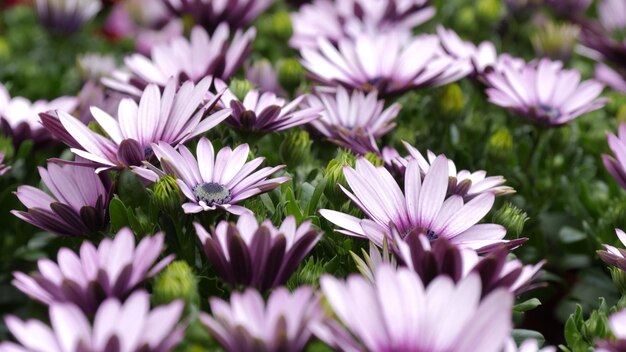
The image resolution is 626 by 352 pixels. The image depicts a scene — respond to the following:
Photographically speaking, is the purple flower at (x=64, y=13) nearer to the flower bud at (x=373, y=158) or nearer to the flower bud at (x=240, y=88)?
the flower bud at (x=240, y=88)

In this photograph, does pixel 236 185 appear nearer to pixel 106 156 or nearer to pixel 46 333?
pixel 106 156

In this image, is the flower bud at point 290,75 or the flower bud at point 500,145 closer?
the flower bud at point 500,145

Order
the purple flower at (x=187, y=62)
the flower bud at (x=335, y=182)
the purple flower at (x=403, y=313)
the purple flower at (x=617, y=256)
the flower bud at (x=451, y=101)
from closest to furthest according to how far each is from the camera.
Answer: the purple flower at (x=403, y=313) < the purple flower at (x=617, y=256) < the flower bud at (x=335, y=182) < the purple flower at (x=187, y=62) < the flower bud at (x=451, y=101)

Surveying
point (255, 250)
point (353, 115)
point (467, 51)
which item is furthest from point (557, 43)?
point (255, 250)

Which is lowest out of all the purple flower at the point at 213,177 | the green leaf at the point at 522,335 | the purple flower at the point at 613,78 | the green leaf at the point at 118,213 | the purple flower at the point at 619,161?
the purple flower at the point at 613,78

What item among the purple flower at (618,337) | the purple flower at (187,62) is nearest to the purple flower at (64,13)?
the purple flower at (187,62)
